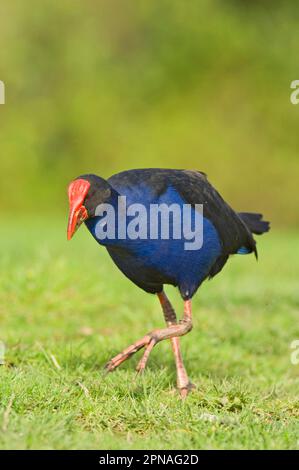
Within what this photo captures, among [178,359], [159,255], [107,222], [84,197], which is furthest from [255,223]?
[84,197]

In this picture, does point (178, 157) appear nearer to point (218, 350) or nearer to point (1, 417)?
point (218, 350)

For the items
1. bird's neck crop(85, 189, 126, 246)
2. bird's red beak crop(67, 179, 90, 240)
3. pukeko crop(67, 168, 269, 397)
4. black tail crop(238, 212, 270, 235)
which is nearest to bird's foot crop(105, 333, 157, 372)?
pukeko crop(67, 168, 269, 397)

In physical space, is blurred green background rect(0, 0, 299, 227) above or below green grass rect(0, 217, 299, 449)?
above

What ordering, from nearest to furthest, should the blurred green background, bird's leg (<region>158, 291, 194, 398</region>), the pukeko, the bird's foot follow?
the pukeko < the bird's foot < bird's leg (<region>158, 291, 194, 398</region>) < the blurred green background

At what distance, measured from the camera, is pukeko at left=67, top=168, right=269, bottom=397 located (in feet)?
15.5

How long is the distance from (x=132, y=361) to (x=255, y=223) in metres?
1.19

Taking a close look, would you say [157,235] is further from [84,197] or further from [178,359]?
[178,359]

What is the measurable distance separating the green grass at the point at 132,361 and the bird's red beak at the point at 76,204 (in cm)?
81

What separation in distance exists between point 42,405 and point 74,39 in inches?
742

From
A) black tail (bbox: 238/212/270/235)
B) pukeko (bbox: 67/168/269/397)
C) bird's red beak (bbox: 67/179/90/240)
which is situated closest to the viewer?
bird's red beak (bbox: 67/179/90/240)

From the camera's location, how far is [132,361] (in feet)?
19.8

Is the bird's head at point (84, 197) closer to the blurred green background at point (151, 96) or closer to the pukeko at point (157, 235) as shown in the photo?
the pukeko at point (157, 235)

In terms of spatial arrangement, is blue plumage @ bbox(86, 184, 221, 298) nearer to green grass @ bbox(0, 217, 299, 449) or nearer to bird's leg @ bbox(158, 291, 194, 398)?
bird's leg @ bbox(158, 291, 194, 398)

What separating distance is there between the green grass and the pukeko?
35cm
